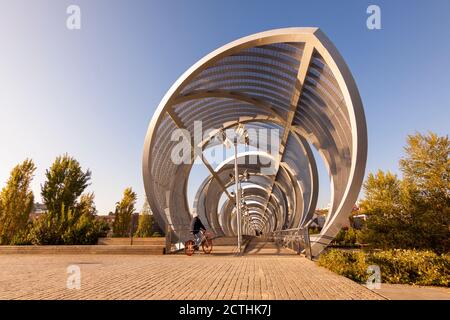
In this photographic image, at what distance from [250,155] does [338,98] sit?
17358 mm

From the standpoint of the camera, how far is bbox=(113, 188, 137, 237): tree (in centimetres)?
2451

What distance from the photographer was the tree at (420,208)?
38.3ft

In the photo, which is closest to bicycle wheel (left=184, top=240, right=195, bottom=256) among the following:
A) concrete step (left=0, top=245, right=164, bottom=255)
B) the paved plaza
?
concrete step (left=0, top=245, right=164, bottom=255)

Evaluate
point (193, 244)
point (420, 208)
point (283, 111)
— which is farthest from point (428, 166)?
point (193, 244)

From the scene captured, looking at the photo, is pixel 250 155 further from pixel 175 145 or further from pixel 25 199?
pixel 25 199

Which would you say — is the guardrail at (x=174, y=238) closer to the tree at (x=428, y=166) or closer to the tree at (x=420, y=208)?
the tree at (x=420, y=208)

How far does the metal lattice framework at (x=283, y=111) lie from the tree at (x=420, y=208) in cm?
239

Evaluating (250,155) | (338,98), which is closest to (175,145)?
(250,155)

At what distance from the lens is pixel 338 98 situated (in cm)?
1216

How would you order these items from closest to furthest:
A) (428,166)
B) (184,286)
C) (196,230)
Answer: (184,286) < (196,230) < (428,166)

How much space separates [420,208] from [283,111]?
10060mm

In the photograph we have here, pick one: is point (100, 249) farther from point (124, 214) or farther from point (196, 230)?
point (124, 214)

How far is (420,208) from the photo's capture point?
1273cm
